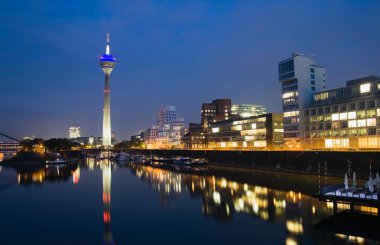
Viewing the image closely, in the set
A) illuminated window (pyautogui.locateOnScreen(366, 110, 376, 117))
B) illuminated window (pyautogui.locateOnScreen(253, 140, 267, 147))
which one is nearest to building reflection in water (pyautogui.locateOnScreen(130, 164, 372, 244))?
illuminated window (pyautogui.locateOnScreen(366, 110, 376, 117))

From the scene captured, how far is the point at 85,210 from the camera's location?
4759 cm

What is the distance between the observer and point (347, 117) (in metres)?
102

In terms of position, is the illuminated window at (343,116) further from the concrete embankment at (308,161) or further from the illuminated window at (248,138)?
the illuminated window at (248,138)

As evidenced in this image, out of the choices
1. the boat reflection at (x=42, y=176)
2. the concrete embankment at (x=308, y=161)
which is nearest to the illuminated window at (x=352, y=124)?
the concrete embankment at (x=308, y=161)

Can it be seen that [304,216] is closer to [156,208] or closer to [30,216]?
[156,208]

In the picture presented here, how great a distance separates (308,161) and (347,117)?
26.6 meters

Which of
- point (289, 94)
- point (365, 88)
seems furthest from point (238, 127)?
point (365, 88)

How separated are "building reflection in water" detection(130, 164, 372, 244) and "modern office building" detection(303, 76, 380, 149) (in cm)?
4831

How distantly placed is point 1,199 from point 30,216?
1847cm

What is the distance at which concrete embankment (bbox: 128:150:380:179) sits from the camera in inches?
2781

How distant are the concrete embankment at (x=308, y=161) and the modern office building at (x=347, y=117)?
20593 millimetres

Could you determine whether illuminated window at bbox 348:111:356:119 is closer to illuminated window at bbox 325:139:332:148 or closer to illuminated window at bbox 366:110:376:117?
illuminated window at bbox 366:110:376:117

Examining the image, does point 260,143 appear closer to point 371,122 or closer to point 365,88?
point 365,88

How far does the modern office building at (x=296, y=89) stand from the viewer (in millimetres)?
121894
